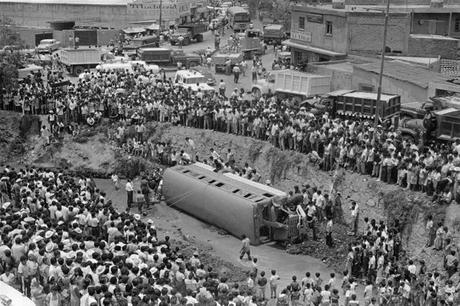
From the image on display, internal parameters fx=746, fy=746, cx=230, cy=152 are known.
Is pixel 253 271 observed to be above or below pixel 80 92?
below

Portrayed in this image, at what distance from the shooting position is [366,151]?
3241cm

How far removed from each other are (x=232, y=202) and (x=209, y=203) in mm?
1827

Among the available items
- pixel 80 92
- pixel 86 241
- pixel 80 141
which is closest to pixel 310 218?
pixel 86 241

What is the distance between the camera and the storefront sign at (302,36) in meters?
54.2

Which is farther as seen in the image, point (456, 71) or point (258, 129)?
point (456, 71)

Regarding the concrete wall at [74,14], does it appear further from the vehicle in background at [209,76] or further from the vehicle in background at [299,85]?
the vehicle in background at [299,85]

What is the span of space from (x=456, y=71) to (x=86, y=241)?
31695 millimetres

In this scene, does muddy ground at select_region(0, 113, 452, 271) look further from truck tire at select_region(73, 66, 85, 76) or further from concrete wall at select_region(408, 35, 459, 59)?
concrete wall at select_region(408, 35, 459, 59)

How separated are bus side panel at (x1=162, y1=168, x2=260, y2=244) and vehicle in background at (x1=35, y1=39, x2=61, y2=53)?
3383 cm

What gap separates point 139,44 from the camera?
68000 millimetres

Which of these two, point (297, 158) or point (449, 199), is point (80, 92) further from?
point (449, 199)

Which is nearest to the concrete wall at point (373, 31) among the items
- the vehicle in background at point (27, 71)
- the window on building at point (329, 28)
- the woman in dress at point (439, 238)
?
the window on building at point (329, 28)

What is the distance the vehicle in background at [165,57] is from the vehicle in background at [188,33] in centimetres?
1075

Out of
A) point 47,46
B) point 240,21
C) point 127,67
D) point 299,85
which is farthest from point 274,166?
point 240,21
